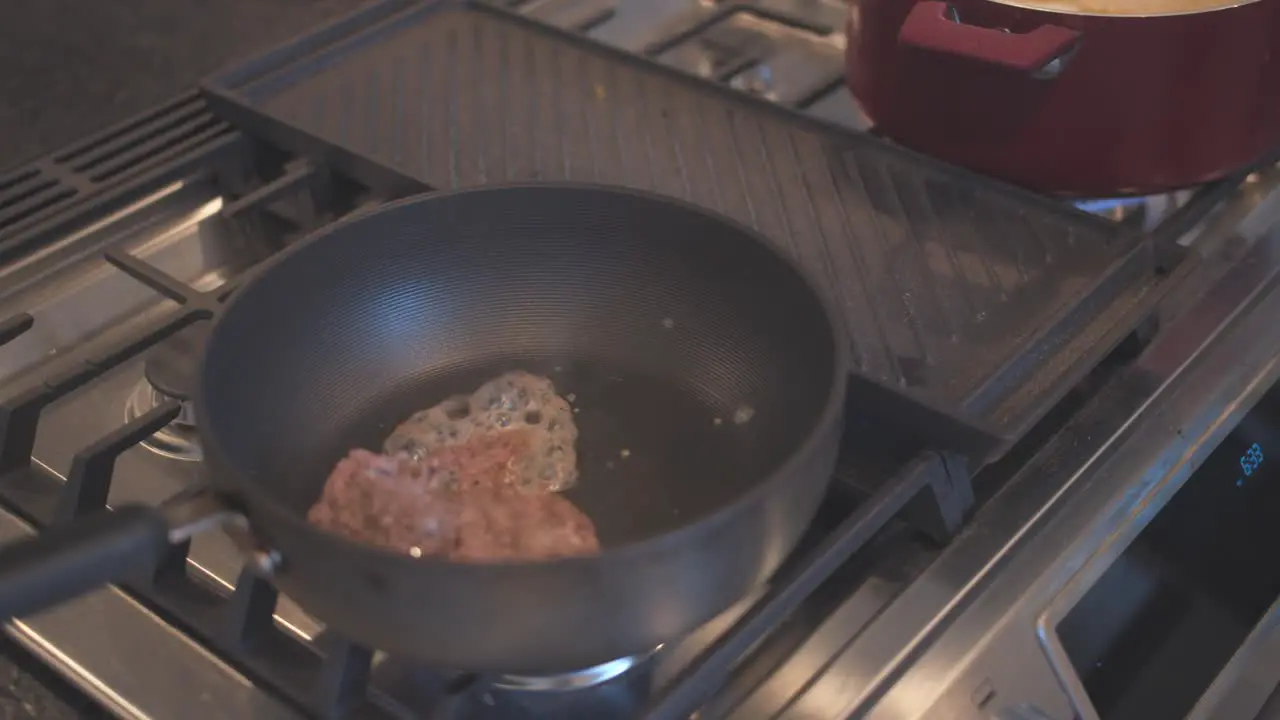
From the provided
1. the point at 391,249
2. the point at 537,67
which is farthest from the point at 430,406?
the point at 537,67

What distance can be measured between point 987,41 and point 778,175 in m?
0.14

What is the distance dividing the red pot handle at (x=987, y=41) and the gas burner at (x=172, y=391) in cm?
36

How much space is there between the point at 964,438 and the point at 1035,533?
0.06 meters

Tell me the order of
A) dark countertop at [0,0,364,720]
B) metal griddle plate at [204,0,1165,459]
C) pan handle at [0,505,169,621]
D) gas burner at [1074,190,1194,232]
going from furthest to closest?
dark countertop at [0,0,364,720] < gas burner at [1074,190,1194,232] < metal griddle plate at [204,0,1165,459] < pan handle at [0,505,169,621]

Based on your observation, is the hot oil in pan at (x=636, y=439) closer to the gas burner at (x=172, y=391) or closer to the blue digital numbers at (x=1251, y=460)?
the gas burner at (x=172, y=391)

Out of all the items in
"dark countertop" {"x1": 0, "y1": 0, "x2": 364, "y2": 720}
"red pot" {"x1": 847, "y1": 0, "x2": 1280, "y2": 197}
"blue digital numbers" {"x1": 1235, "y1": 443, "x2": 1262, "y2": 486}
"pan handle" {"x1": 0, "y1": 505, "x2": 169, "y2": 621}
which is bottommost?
"dark countertop" {"x1": 0, "y1": 0, "x2": 364, "y2": 720}

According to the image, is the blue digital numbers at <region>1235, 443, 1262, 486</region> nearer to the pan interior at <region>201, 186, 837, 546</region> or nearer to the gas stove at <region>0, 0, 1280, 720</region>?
the gas stove at <region>0, 0, 1280, 720</region>

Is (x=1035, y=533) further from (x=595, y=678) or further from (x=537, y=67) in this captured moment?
(x=537, y=67)

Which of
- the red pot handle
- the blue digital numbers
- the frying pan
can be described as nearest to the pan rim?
the frying pan

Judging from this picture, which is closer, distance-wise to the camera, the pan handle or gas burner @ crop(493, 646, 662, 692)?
the pan handle

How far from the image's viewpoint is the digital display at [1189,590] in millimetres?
521

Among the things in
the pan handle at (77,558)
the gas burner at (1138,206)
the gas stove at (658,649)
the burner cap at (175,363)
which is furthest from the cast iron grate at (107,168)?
the gas burner at (1138,206)

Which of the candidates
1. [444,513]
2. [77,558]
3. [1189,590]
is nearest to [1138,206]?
[1189,590]

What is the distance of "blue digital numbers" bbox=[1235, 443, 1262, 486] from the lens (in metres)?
0.59
